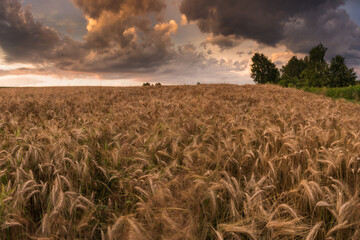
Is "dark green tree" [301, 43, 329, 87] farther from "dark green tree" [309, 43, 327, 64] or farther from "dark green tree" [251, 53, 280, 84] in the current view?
"dark green tree" [251, 53, 280, 84]

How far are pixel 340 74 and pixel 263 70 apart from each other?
18.4 meters

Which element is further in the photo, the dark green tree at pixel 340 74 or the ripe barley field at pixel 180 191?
the dark green tree at pixel 340 74

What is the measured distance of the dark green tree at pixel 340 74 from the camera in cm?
5062

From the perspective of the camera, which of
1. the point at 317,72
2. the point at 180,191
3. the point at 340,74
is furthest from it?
the point at 317,72

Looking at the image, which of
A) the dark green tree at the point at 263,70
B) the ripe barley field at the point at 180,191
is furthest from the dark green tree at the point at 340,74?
the ripe barley field at the point at 180,191

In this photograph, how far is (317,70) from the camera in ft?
185

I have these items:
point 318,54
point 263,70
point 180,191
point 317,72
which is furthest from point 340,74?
point 180,191

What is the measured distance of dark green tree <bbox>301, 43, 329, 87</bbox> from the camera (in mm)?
53406

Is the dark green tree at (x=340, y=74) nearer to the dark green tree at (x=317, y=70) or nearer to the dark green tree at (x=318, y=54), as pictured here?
the dark green tree at (x=317, y=70)

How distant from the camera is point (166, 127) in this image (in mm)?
Answer: 3748

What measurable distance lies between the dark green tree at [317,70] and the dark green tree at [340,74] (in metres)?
1.63

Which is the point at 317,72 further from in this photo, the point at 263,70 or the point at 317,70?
the point at 263,70

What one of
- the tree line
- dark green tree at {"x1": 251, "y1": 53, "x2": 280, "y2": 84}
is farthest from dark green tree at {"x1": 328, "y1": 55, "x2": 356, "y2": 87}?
dark green tree at {"x1": 251, "y1": 53, "x2": 280, "y2": 84}

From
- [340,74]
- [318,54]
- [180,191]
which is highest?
[318,54]
